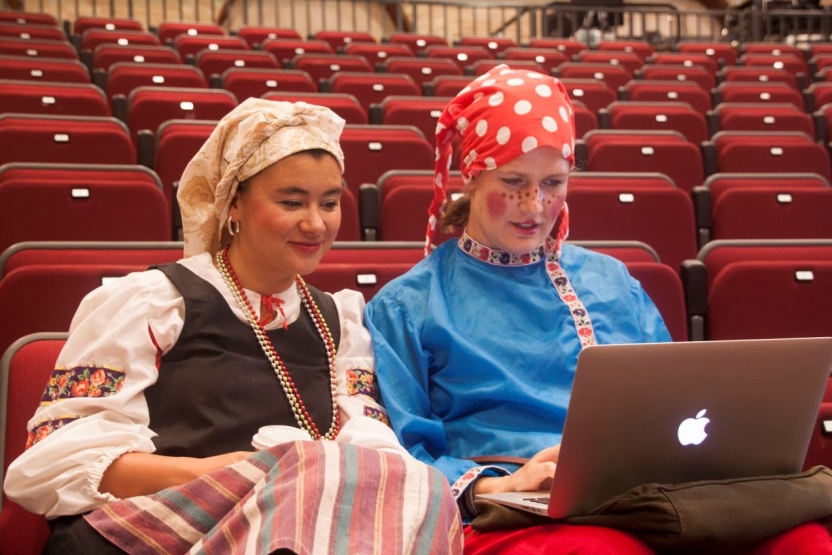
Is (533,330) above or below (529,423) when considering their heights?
above

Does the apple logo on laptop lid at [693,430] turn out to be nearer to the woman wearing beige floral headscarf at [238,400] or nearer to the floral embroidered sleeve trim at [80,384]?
the woman wearing beige floral headscarf at [238,400]

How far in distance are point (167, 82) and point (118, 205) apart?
224 cm

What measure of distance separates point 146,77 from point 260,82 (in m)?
0.52

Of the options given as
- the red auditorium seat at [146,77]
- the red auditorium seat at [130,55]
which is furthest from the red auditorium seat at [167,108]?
Answer: the red auditorium seat at [130,55]

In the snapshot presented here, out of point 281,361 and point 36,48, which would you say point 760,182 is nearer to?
point 281,361

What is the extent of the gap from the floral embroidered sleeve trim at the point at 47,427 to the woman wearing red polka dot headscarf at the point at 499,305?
48 cm

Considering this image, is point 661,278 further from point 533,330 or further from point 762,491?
point 762,491

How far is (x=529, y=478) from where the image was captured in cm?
137

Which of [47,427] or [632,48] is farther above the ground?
[632,48]

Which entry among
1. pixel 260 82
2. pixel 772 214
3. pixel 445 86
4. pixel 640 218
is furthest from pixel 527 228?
pixel 445 86

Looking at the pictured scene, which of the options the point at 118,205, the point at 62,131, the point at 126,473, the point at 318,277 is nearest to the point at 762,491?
the point at 126,473

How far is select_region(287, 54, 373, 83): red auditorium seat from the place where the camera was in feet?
18.0

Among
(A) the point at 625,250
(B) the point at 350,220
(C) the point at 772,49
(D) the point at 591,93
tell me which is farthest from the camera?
(C) the point at 772,49

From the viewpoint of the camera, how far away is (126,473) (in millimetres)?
1267
